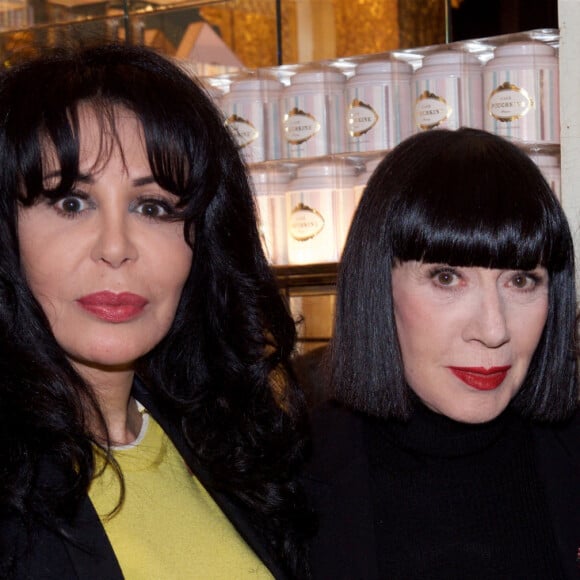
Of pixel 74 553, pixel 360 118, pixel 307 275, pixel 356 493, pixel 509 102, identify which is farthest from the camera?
pixel 307 275

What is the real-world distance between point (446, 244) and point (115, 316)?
50cm

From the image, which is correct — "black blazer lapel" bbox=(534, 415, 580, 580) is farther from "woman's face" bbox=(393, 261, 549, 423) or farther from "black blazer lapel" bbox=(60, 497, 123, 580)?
"black blazer lapel" bbox=(60, 497, 123, 580)

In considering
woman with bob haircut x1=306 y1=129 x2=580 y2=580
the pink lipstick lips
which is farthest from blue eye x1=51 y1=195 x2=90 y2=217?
woman with bob haircut x1=306 y1=129 x2=580 y2=580

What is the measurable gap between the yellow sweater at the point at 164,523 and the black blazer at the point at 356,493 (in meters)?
0.15

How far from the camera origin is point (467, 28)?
307 cm

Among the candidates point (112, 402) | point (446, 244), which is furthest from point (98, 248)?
point (446, 244)

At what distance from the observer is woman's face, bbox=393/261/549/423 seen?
1.57 metres

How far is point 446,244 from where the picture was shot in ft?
5.08

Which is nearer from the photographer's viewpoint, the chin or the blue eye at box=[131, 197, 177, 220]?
the blue eye at box=[131, 197, 177, 220]

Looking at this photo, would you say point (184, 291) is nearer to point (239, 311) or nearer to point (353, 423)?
point (239, 311)

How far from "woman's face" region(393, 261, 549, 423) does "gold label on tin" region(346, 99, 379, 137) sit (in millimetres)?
1012

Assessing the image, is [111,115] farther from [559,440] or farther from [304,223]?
[304,223]

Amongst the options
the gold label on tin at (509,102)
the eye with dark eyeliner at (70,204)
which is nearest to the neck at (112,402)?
the eye with dark eyeliner at (70,204)

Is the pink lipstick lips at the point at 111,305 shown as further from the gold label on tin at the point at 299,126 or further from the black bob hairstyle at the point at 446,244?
the gold label on tin at the point at 299,126
